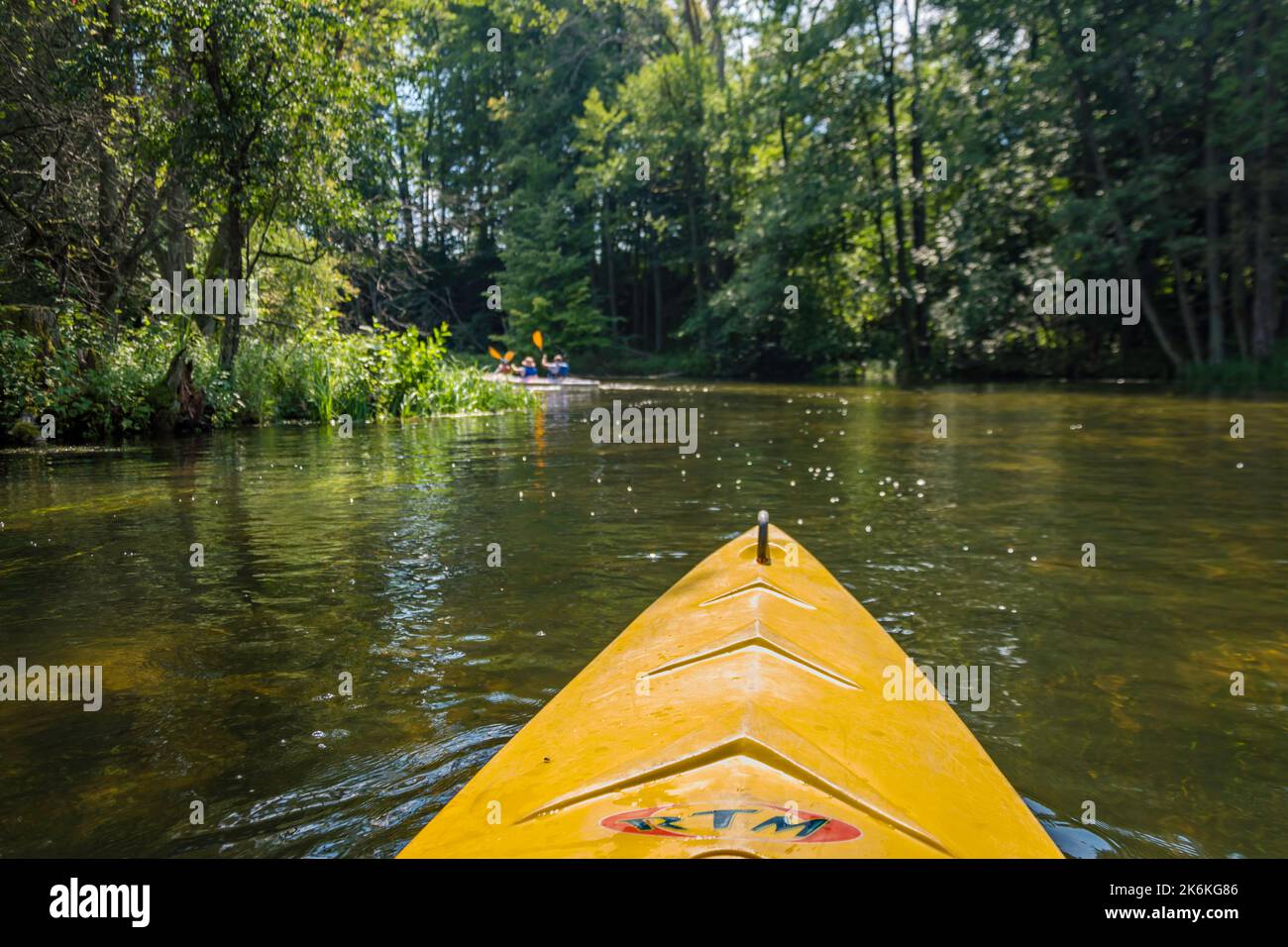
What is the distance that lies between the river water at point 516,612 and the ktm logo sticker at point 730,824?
42.0 inches

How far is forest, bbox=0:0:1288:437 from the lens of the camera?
11805mm

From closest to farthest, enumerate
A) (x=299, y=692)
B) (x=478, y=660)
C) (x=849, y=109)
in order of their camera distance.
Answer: (x=299, y=692) → (x=478, y=660) → (x=849, y=109)

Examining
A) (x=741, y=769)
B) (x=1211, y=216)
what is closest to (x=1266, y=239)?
(x=1211, y=216)

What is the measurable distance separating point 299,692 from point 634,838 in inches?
88.7

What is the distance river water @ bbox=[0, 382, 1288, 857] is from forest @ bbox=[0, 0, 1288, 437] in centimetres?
441

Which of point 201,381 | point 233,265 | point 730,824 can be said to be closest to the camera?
point 730,824

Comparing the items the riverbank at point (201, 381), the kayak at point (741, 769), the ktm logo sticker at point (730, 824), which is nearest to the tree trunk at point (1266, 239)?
the riverbank at point (201, 381)

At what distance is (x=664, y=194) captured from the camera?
37.6m

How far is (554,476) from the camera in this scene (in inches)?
338

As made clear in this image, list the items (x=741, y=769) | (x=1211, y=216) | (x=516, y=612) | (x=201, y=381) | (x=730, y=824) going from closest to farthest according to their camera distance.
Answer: (x=730, y=824)
(x=741, y=769)
(x=516, y=612)
(x=201, y=381)
(x=1211, y=216)

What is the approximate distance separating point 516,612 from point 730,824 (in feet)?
9.59

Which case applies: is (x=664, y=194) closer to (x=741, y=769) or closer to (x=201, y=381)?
(x=201, y=381)
